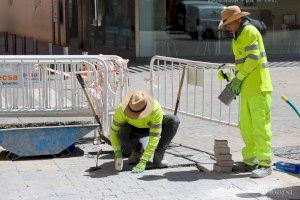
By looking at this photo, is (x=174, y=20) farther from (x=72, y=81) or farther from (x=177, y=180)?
(x=177, y=180)

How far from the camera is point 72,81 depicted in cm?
817

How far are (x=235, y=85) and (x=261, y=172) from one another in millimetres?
951

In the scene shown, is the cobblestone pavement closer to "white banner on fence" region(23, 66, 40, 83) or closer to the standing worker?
Answer: the standing worker

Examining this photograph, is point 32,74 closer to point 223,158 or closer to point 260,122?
point 223,158

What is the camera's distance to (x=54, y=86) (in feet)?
26.9

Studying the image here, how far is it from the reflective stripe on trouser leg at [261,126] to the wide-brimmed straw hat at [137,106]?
109 cm

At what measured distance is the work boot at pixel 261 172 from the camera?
Result: 21.2 ft

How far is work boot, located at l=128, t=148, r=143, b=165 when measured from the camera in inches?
277

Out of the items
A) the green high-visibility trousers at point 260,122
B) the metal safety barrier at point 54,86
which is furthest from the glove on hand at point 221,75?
the metal safety barrier at point 54,86

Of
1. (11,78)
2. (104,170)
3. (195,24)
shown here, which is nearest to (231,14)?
(104,170)

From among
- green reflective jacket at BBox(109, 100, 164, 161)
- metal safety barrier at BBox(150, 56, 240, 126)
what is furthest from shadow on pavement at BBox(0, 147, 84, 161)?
metal safety barrier at BBox(150, 56, 240, 126)

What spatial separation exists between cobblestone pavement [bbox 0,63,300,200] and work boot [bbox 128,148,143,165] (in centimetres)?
10

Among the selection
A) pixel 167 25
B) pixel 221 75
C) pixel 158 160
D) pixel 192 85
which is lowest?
pixel 158 160

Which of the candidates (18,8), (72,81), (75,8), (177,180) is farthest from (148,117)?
(75,8)
